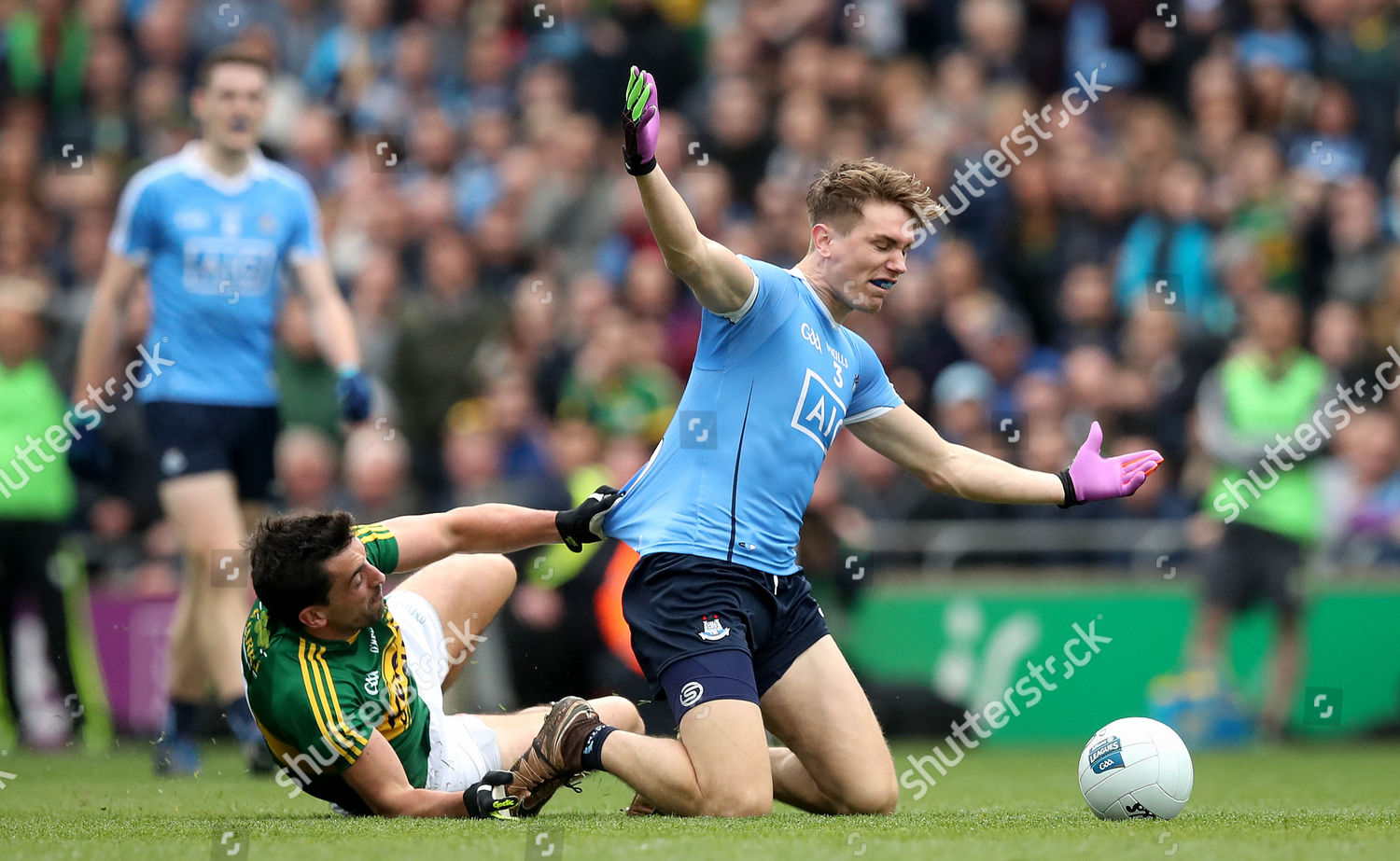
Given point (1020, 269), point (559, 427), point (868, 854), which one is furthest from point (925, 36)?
point (868, 854)

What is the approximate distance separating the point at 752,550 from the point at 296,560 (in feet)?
5.00

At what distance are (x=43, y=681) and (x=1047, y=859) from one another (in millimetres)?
7749

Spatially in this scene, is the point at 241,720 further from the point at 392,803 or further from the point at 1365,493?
the point at 1365,493

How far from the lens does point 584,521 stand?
6062mm

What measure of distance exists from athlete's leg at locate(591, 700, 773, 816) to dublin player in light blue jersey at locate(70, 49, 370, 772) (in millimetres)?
2991

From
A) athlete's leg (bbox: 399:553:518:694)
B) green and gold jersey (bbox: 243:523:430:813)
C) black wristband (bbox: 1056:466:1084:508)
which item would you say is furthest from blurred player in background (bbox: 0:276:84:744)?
black wristband (bbox: 1056:466:1084:508)

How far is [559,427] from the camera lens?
36.0 feet

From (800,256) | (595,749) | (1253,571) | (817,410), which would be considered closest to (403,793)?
(595,749)

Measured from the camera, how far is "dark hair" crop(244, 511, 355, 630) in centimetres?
552

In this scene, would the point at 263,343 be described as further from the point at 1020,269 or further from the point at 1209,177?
the point at 1209,177

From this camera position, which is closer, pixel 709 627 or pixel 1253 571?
pixel 709 627

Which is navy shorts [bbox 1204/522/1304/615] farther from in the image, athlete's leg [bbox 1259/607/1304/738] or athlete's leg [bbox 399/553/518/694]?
athlete's leg [bbox 399/553/518/694]

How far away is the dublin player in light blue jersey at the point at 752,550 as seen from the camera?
18.9 feet

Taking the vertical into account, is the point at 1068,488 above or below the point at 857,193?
below
